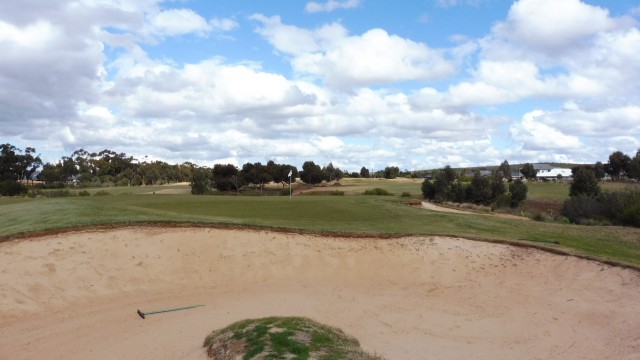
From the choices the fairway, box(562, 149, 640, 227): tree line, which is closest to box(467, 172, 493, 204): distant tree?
box(562, 149, 640, 227): tree line

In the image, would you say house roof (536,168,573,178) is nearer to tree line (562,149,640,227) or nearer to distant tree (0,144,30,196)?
tree line (562,149,640,227)

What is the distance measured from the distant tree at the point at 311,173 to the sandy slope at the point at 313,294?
93271mm

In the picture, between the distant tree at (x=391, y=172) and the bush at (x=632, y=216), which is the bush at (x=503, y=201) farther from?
the distant tree at (x=391, y=172)

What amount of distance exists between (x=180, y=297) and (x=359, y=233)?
24.9 ft

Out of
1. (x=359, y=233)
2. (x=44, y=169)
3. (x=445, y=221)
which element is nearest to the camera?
(x=359, y=233)

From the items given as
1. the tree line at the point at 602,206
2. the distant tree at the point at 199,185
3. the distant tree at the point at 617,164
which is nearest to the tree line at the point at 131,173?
the distant tree at the point at 199,185

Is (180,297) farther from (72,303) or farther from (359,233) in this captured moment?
(359,233)

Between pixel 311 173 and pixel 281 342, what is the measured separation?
10290 centimetres

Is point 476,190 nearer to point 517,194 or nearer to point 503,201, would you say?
point 503,201

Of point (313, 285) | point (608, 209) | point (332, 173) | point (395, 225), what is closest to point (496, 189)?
point (608, 209)

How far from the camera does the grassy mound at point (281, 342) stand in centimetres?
873

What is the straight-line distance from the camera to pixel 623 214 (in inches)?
1146

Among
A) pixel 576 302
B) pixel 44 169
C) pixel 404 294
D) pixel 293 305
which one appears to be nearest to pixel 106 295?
pixel 293 305

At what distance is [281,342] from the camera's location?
9.21 m
